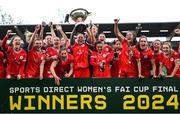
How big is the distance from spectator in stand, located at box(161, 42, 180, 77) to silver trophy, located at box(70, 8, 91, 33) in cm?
137

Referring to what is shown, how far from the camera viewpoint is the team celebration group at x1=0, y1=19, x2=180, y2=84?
8039 mm

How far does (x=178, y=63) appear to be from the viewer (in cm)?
808

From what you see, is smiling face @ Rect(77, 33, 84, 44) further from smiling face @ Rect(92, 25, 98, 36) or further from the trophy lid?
the trophy lid

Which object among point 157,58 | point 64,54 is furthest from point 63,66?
point 157,58

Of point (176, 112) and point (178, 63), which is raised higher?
point (178, 63)

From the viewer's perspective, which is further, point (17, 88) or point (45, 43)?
point (45, 43)

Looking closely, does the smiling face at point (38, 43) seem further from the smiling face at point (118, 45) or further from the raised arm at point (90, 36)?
the smiling face at point (118, 45)

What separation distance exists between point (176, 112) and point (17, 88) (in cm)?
241

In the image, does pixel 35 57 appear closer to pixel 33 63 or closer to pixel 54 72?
pixel 33 63

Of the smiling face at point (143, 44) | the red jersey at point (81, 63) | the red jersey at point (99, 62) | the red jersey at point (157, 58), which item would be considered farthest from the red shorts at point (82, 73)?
the red jersey at point (157, 58)

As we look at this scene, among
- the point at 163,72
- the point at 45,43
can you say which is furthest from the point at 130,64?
the point at 45,43

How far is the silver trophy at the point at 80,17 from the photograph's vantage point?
8559 mm

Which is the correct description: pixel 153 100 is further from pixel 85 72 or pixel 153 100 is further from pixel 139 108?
pixel 85 72

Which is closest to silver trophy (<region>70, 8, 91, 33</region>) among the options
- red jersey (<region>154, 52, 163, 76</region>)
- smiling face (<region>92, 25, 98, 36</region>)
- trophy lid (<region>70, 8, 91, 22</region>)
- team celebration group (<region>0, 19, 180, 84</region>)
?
trophy lid (<region>70, 8, 91, 22</region>)
